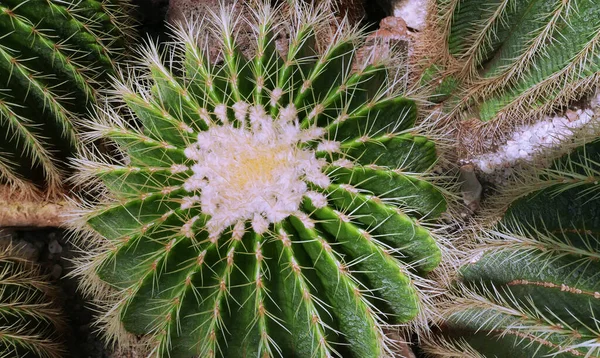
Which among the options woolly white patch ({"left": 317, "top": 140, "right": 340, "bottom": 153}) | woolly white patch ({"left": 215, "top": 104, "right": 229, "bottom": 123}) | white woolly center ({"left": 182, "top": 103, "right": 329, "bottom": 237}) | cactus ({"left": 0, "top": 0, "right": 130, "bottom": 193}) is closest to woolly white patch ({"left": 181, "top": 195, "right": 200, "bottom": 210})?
white woolly center ({"left": 182, "top": 103, "right": 329, "bottom": 237})

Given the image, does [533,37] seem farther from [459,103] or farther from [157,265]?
[157,265]

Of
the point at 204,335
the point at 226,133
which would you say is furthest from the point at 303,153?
the point at 204,335

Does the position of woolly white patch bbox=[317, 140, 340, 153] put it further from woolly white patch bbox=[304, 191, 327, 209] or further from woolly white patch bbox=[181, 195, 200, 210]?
woolly white patch bbox=[181, 195, 200, 210]

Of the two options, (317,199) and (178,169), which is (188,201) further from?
(317,199)

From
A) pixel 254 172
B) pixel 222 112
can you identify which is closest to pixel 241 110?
pixel 222 112

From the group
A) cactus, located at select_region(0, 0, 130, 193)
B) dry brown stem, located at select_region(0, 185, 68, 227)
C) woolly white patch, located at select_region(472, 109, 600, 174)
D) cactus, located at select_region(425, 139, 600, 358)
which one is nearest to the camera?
cactus, located at select_region(425, 139, 600, 358)

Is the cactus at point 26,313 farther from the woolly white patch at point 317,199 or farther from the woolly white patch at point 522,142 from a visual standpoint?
the woolly white patch at point 522,142
